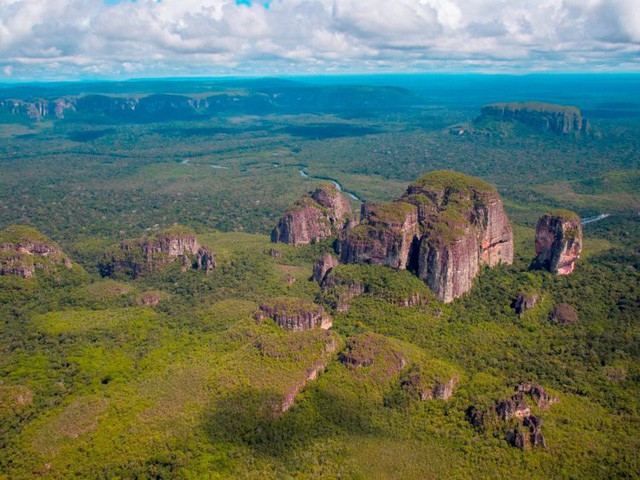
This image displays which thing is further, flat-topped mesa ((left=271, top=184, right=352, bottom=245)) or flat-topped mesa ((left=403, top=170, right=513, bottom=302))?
flat-topped mesa ((left=271, top=184, right=352, bottom=245))

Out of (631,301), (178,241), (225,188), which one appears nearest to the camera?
(631,301)

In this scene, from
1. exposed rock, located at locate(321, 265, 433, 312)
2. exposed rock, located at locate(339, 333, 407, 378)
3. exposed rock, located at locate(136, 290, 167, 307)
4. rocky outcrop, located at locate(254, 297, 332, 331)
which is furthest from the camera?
exposed rock, located at locate(136, 290, 167, 307)

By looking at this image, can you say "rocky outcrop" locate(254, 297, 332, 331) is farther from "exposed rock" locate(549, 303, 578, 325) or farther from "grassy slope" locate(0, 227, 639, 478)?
"exposed rock" locate(549, 303, 578, 325)

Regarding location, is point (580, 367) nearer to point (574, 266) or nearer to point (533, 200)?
point (574, 266)

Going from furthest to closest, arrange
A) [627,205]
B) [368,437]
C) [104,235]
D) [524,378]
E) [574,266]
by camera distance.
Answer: [627,205]
[104,235]
[574,266]
[524,378]
[368,437]

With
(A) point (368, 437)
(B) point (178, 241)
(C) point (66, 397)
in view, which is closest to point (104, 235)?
(B) point (178, 241)

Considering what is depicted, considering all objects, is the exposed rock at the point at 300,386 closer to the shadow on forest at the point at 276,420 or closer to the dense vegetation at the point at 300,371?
the dense vegetation at the point at 300,371

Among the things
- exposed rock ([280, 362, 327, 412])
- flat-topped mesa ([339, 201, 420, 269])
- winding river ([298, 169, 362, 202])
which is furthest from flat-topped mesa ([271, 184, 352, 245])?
exposed rock ([280, 362, 327, 412])
